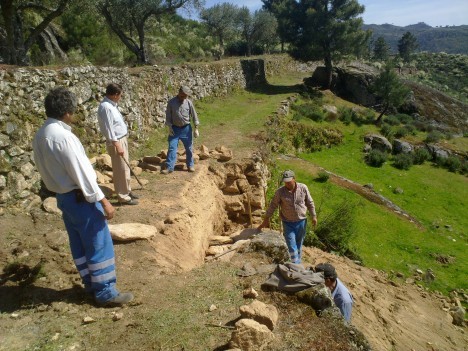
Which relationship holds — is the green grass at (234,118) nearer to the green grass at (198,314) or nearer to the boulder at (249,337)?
the green grass at (198,314)

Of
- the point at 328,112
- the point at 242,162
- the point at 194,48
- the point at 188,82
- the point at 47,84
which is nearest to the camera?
the point at 47,84

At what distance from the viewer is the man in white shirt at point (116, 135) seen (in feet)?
20.6

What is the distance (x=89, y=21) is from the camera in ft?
70.6

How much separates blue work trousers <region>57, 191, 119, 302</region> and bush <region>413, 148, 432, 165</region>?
2213 centimetres

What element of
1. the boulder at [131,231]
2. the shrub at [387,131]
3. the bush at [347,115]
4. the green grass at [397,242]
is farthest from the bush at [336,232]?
the shrub at [387,131]

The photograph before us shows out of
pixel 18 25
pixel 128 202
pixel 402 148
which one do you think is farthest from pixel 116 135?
pixel 402 148

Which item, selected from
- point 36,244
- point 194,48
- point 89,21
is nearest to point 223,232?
point 36,244

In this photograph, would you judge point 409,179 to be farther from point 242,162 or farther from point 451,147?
point 242,162

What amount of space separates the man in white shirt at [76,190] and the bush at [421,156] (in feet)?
72.7

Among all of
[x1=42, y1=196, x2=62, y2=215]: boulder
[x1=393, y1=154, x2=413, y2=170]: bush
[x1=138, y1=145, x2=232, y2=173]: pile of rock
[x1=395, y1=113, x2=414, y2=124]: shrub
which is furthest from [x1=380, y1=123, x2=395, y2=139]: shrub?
[x1=42, y1=196, x2=62, y2=215]: boulder

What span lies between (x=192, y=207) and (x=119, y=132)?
89.4 inches

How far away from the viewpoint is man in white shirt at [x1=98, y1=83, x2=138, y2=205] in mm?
6281

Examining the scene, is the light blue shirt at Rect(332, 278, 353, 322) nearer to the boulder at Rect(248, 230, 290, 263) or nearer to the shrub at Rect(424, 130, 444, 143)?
the boulder at Rect(248, 230, 290, 263)

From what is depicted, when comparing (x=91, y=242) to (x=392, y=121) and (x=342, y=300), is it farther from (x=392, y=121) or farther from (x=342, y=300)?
(x=392, y=121)
